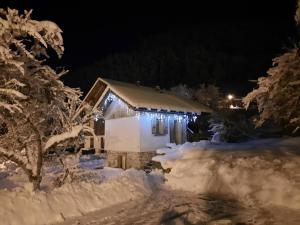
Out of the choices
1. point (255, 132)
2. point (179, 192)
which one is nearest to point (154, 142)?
point (179, 192)

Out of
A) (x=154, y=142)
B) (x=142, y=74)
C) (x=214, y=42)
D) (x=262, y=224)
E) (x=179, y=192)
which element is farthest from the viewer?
(x=214, y=42)

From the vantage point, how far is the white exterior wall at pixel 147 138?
21547 millimetres

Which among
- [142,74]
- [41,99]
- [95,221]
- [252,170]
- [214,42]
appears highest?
[214,42]

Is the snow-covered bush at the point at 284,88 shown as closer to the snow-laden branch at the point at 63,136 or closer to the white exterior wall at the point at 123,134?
the snow-laden branch at the point at 63,136

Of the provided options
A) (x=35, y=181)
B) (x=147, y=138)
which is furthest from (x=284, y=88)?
(x=147, y=138)

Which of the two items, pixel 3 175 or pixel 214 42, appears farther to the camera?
pixel 214 42

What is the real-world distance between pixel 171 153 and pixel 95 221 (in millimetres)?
10257

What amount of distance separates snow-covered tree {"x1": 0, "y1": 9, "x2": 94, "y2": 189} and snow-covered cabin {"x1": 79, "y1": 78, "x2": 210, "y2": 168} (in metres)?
8.42

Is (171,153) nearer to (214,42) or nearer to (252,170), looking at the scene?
(252,170)

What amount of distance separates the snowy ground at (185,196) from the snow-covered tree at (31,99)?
150cm

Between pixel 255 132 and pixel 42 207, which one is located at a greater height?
pixel 255 132

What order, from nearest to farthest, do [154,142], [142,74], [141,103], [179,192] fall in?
[179,192]
[141,103]
[154,142]
[142,74]

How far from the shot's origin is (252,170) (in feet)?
46.3

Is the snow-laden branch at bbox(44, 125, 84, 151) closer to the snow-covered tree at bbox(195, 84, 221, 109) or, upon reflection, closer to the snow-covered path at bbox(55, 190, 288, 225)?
the snow-covered path at bbox(55, 190, 288, 225)
